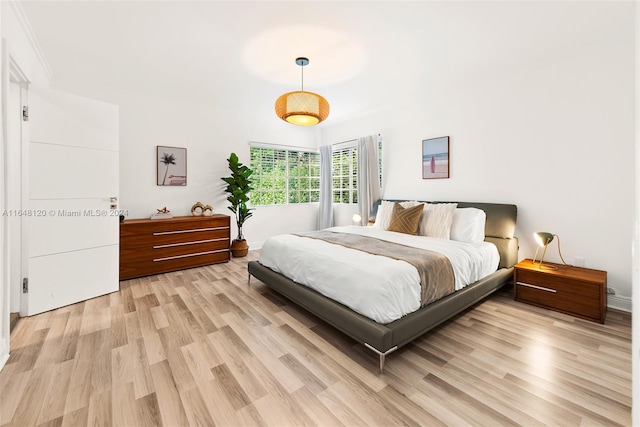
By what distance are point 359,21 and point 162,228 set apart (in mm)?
3429

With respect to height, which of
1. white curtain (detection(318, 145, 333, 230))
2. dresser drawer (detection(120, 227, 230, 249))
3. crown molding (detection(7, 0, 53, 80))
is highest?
crown molding (detection(7, 0, 53, 80))

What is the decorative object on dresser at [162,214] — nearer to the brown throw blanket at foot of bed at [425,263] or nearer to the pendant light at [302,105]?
the pendant light at [302,105]

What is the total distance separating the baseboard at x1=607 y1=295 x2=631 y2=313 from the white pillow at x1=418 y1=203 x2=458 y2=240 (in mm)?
1572

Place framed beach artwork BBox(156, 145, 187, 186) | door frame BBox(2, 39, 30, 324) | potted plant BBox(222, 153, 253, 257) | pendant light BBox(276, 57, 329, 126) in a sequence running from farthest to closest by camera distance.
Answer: potted plant BBox(222, 153, 253, 257)
framed beach artwork BBox(156, 145, 187, 186)
pendant light BBox(276, 57, 329, 126)
door frame BBox(2, 39, 30, 324)

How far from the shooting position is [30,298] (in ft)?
8.18

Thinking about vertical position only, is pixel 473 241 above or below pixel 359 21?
below

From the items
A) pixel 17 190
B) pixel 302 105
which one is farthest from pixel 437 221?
pixel 17 190

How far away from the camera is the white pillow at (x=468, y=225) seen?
3.14 metres

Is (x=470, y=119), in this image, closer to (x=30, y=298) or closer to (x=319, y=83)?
(x=319, y=83)

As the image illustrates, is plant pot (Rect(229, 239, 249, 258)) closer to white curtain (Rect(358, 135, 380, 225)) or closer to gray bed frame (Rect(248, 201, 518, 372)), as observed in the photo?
gray bed frame (Rect(248, 201, 518, 372))

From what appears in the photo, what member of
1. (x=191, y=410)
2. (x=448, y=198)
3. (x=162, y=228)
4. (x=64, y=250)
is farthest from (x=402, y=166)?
(x=64, y=250)

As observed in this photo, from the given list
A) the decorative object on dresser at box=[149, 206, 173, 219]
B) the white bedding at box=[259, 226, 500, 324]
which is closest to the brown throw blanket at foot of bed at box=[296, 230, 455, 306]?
the white bedding at box=[259, 226, 500, 324]

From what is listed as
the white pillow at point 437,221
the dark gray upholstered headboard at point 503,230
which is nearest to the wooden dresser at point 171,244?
the white pillow at point 437,221

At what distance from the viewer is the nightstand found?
7.83ft
